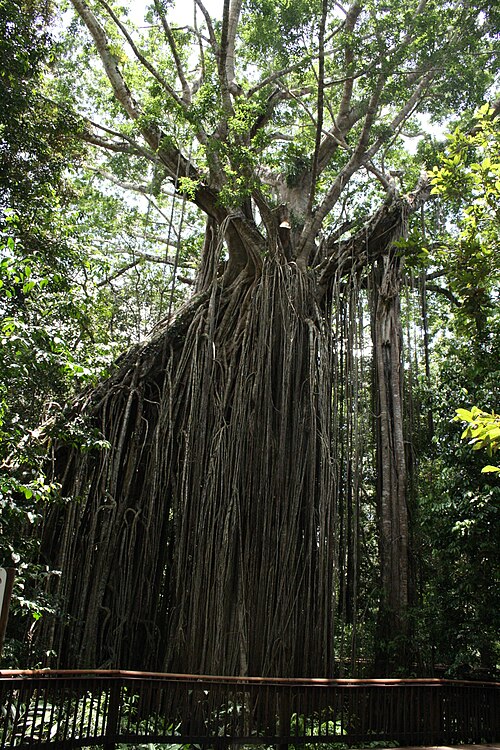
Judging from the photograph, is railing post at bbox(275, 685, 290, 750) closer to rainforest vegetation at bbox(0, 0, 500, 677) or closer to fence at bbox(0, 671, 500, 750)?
fence at bbox(0, 671, 500, 750)

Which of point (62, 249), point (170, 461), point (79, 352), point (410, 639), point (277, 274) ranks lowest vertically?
point (410, 639)

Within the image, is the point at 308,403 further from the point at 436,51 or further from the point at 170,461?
the point at 436,51

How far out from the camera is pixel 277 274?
645 centimetres

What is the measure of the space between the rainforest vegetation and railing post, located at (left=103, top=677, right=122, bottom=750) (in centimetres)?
66

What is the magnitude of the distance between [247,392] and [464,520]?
2.18 meters

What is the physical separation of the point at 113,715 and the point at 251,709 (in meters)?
0.80

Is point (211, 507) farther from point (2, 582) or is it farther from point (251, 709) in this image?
point (2, 582)

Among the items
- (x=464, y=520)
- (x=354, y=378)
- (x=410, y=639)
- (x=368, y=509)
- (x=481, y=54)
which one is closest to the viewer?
(x=464, y=520)

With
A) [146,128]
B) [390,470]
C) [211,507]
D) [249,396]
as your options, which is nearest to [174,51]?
[146,128]

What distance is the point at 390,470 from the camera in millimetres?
6812

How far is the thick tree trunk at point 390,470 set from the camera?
6070 millimetres

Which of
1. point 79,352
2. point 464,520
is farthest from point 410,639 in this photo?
point 79,352

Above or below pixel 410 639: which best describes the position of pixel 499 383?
above

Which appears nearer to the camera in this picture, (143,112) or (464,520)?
(464,520)
